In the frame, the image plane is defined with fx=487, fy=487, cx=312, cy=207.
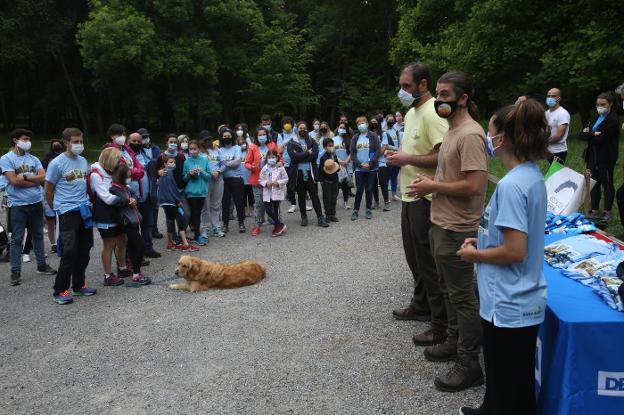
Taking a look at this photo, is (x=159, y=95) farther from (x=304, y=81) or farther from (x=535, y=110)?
(x=535, y=110)

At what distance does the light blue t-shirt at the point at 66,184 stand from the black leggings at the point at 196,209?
101 inches

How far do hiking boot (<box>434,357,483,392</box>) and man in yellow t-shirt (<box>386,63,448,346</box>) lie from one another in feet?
2.16

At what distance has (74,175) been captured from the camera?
6.07 metres

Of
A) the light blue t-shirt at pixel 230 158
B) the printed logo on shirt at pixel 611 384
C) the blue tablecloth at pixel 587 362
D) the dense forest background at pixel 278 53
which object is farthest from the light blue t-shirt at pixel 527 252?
the dense forest background at pixel 278 53

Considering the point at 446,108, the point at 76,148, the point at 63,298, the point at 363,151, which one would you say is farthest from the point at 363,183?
the point at 446,108

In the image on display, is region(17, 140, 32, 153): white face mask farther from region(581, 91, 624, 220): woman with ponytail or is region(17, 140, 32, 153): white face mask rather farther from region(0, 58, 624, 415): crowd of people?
→ region(581, 91, 624, 220): woman with ponytail

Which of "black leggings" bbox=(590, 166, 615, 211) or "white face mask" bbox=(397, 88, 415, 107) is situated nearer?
"white face mask" bbox=(397, 88, 415, 107)

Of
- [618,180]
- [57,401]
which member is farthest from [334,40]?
[57,401]

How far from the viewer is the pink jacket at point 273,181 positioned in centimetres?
912

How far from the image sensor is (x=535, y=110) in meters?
2.48

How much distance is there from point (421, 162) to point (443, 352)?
5.15 ft

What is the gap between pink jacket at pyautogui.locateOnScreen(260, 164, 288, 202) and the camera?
29.9 ft

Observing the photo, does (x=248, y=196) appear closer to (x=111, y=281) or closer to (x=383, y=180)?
(x=383, y=180)

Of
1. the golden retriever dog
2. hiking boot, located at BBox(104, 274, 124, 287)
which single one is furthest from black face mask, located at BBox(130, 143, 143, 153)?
the golden retriever dog
